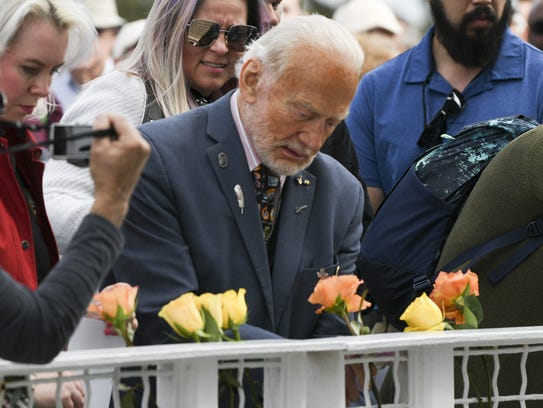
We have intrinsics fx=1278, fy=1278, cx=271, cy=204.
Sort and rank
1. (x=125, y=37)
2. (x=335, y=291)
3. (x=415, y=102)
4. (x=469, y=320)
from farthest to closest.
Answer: (x=125, y=37), (x=415, y=102), (x=469, y=320), (x=335, y=291)

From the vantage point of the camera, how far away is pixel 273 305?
3.72m

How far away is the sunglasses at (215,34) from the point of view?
4.40 meters

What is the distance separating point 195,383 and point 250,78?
1.26 meters

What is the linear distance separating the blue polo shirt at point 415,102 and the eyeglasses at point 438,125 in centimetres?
3

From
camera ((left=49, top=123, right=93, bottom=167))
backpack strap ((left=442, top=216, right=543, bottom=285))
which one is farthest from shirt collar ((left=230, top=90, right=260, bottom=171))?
camera ((left=49, top=123, right=93, bottom=167))

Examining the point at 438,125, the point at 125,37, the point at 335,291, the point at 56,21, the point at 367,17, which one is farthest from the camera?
the point at 125,37

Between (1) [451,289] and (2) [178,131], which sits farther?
(2) [178,131]

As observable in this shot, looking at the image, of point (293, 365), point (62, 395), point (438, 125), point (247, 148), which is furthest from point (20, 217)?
point (438, 125)

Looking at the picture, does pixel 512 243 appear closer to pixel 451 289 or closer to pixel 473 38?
pixel 451 289

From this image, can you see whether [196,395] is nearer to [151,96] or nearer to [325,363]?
[325,363]

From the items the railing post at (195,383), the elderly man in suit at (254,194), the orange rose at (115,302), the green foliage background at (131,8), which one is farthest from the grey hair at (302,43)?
the green foliage background at (131,8)

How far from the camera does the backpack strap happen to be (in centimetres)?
406

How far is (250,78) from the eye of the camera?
3.84 metres

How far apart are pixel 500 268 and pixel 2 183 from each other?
162 cm
